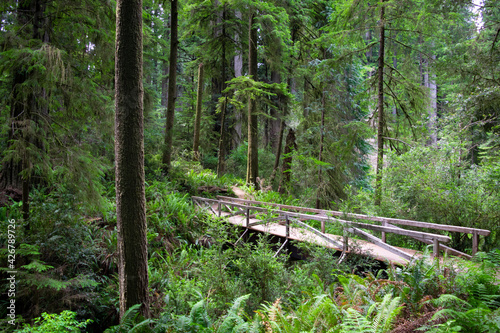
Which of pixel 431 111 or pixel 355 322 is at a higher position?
pixel 431 111

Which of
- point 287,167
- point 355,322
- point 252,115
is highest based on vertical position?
point 252,115

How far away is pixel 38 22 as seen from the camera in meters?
5.59

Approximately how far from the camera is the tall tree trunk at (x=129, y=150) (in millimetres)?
4254

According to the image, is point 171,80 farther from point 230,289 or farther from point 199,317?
point 199,317

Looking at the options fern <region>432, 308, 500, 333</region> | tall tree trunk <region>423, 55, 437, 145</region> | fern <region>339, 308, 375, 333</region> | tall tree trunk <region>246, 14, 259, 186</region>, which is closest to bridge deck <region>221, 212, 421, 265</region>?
fern <region>432, 308, 500, 333</region>

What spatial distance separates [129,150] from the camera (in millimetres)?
4320

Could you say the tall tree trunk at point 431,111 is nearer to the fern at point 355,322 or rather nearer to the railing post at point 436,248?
the railing post at point 436,248

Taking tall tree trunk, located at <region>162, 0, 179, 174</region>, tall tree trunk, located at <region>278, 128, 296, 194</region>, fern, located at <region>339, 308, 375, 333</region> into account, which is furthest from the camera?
tall tree trunk, located at <region>278, 128, 296, 194</region>

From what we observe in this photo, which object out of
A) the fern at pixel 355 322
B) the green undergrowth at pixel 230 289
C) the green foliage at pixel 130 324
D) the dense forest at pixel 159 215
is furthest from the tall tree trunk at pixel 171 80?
the fern at pixel 355 322

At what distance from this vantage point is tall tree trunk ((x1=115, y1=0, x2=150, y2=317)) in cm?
425

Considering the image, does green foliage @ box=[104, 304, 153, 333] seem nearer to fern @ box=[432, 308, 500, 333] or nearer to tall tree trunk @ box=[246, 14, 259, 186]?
fern @ box=[432, 308, 500, 333]

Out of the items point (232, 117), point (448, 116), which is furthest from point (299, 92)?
point (448, 116)

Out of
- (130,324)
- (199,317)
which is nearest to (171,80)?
(130,324)

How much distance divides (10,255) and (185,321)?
10.6ft
